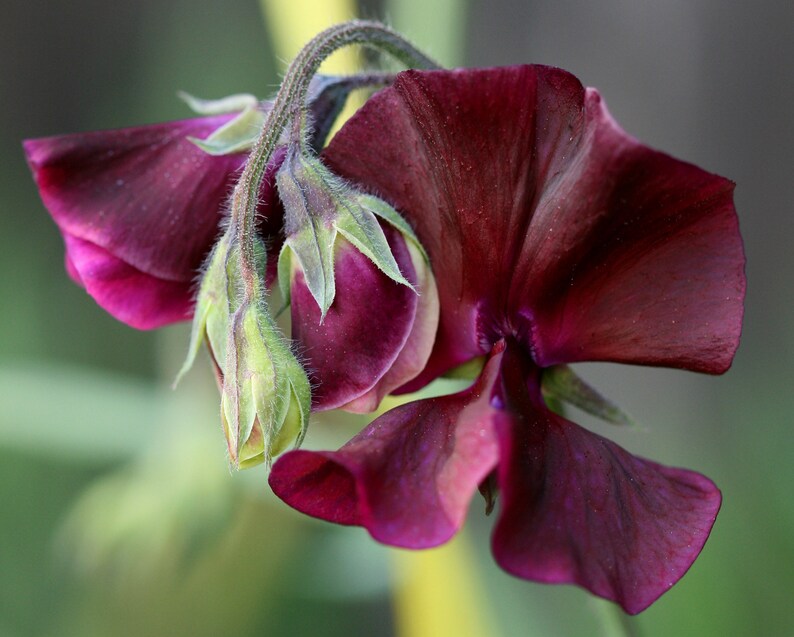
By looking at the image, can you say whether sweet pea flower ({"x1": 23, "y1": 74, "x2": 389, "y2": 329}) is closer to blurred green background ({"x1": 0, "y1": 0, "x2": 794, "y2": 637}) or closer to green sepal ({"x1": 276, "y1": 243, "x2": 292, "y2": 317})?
green sepal ({"x1": 276, "y1": 243, "x2": 292, "y2": 317})

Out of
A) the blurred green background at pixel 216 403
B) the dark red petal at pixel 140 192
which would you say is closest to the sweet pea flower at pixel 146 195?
the dark red petal at pixel 140 192

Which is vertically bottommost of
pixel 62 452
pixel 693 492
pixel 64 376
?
pixel 62 452

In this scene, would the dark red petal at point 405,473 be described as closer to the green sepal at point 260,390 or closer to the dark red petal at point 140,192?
the green sepal at point 260,390

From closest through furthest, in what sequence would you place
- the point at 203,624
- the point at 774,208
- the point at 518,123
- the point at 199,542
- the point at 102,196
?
the point at 518,123
the point at 102,196
the point at 199,542
the point at 203,624
the point at 774,208

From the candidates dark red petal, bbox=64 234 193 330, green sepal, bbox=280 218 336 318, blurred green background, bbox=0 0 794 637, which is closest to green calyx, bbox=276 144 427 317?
green sepal, bbox=280 218 336 318

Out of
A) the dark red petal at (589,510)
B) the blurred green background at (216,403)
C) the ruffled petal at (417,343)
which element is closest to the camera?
the dark red petal at (589,510)

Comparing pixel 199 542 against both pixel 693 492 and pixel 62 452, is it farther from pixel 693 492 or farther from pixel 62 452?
pixel 693 492

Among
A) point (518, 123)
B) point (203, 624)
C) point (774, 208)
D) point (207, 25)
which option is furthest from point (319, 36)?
point (207, 25)

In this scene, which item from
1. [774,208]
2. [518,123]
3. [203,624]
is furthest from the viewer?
[774,208]
